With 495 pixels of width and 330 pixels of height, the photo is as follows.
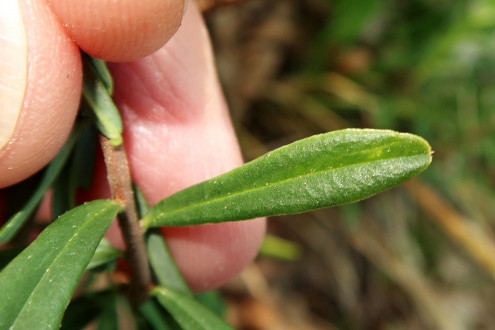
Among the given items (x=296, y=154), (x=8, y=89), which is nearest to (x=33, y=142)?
(x=8, y=89)

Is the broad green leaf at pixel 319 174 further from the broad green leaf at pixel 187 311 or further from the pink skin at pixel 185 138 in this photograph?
the pink skin at pixel 185 138

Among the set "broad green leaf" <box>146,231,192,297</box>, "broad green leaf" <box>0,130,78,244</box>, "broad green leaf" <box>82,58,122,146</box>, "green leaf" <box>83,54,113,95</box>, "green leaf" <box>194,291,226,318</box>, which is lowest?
"green leaf" <box>194,291,226,318</box>

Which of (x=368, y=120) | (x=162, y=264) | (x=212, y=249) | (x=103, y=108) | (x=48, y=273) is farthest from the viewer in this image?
(x=368, y=120)

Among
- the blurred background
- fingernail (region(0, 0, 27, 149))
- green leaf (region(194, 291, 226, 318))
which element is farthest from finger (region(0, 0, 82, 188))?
the blurred background

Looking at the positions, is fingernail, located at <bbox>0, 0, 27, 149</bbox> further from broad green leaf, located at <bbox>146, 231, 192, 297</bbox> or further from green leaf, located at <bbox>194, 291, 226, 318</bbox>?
green leaf, located at <bbox>194, 291, 226, 318</bbox>

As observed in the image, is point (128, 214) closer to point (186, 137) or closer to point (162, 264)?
point (162, 264)

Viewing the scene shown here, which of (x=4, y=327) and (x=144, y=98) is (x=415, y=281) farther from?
(x=4, y=327)

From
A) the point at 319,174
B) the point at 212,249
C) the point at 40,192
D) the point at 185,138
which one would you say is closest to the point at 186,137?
the point at 185,138
